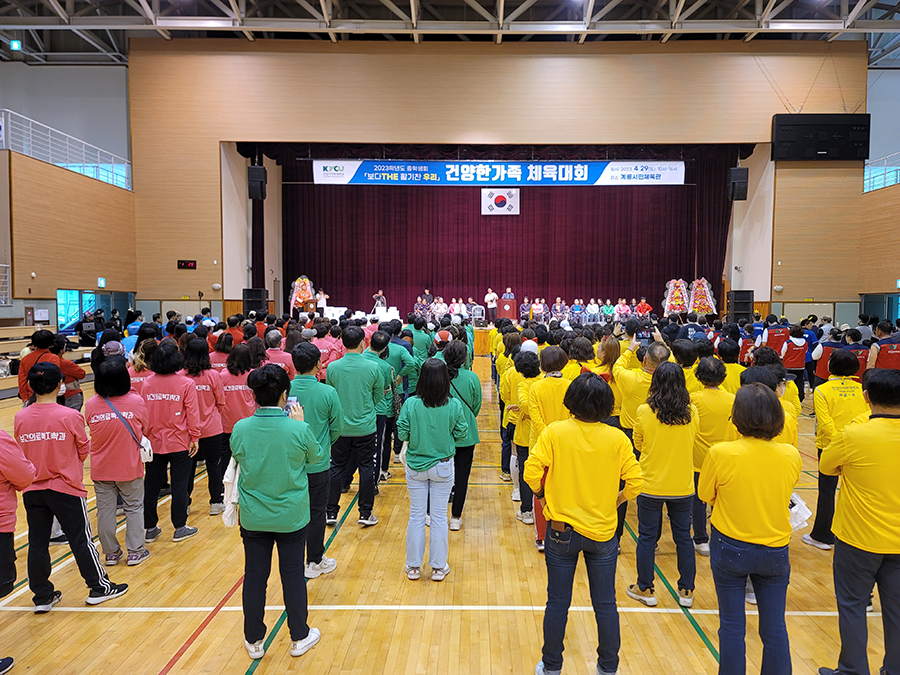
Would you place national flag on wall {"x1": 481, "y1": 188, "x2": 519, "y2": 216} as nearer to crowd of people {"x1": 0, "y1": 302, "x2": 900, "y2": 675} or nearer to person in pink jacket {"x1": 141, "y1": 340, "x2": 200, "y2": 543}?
crowd of people {"x1": 0, "y1": 302, "x2": 900, "y2": 675}

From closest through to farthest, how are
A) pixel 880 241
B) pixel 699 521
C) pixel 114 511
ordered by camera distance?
pixel 114 511 → pixel 699 521 → pixel 880 241

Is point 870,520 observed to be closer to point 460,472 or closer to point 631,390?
point 631,390

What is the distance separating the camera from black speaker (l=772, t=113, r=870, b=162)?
15.2 m

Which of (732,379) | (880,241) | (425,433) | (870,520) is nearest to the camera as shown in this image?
(870,520)

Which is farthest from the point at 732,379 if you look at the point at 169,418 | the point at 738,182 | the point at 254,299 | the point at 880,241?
the point at 880,241

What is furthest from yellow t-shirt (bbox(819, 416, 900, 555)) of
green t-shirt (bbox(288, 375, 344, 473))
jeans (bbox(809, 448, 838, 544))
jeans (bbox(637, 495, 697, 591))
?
green t-shirt (bbox(288, 375, 344, 473))

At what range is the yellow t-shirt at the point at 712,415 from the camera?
146 inches

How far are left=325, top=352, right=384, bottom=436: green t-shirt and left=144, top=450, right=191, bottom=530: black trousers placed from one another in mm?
1344

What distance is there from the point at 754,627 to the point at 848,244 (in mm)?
16088

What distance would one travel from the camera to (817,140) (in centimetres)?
1530

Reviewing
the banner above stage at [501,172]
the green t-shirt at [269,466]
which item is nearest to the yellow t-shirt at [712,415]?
the green t-shirt at [269,466]

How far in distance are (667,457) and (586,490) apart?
1.00 m

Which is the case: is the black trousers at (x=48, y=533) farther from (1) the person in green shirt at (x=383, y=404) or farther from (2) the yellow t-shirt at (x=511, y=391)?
(2) the yellow t-shirt at (x=511, y=391)

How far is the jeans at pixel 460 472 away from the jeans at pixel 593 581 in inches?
75.3
